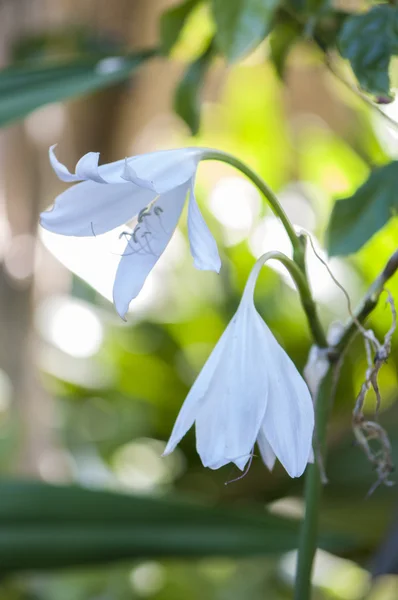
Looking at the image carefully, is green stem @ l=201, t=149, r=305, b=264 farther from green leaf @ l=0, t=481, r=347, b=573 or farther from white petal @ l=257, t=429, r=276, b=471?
green leaf @ l=0, t=481, r=347, b=573

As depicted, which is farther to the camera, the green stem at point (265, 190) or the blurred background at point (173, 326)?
the blurred background at point (173, 326)

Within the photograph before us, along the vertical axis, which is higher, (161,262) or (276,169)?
(276,169)

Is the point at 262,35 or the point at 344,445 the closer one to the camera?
the point at 262,35

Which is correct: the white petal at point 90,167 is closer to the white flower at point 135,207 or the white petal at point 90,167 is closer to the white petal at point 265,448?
the white flower at point 135,207

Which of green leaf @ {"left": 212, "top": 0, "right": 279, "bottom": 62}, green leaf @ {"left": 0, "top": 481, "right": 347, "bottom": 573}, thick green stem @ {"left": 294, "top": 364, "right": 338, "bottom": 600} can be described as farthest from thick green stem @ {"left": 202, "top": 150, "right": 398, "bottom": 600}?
green leaf @ {"left": 0, "top": 481, "right": 347, "bottom": 573}

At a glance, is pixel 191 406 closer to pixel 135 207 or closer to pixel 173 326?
pixel 135 207

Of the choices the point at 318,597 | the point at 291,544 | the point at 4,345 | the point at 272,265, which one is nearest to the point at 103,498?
the point at 291,544

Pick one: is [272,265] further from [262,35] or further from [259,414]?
[259,414]

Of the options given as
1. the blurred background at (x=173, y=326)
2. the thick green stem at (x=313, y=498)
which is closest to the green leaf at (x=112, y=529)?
the blurred background at (x=173, y=326)
